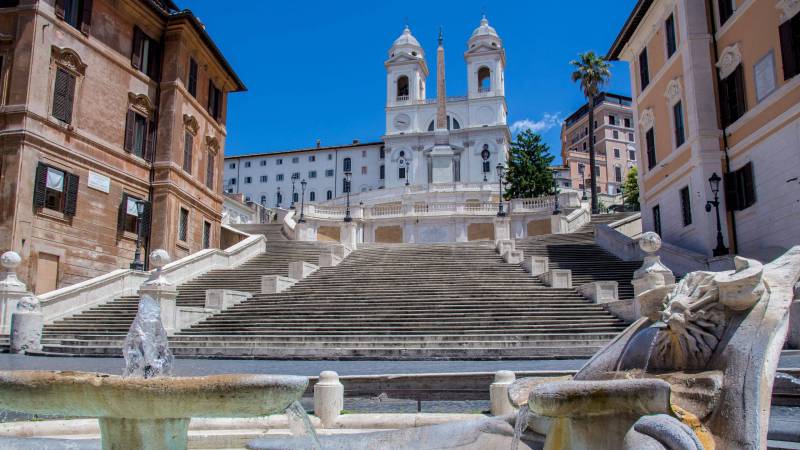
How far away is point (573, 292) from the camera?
20578mm

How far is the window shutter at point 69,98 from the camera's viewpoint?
1033 inches

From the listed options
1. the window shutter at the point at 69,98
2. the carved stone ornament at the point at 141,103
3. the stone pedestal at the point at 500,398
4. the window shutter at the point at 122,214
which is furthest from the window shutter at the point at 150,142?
the stone pedestal at the point at 500,398

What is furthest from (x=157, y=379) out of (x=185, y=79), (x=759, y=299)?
(x=185, y=79)

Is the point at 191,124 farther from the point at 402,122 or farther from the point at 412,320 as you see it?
the point at 402,122

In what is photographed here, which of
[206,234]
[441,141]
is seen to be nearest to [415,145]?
[441,141]

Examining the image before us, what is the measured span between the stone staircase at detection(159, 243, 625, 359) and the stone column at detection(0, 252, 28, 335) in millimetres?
5764

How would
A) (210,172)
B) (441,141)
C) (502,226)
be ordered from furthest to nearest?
(441,141), (502,226), (210,172)

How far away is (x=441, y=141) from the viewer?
289 feet

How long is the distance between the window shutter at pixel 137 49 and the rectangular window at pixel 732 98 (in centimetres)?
2594

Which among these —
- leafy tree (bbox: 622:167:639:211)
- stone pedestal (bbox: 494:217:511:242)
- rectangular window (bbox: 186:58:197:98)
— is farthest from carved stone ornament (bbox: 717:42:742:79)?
leafy tree (bbox: 622:167:639:211)

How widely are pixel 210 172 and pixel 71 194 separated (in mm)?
11595

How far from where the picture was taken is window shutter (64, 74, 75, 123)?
26234 mm

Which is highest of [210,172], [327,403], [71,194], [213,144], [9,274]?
[213,144]

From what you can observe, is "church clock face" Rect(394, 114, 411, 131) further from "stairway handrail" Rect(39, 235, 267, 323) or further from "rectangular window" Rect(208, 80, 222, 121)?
"stairway handrail" Rect(39, 235, 267, 323)
